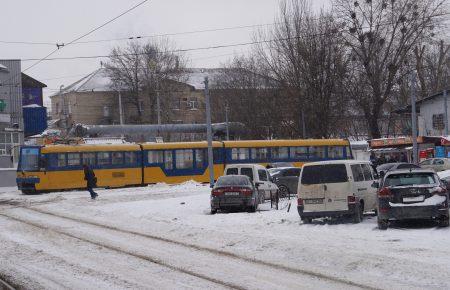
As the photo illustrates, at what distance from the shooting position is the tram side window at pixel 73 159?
4175 cm

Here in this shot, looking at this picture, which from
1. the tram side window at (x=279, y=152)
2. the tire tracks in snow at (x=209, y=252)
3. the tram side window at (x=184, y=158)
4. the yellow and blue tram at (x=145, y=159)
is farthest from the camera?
the tram side window at (x=279, y=152)

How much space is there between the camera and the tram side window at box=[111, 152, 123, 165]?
43500mm

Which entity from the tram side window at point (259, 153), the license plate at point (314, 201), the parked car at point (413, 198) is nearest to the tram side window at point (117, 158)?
the tram side window at point (259, 153)

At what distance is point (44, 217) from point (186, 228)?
750 cm

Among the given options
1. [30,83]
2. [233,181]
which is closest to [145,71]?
[30,83]

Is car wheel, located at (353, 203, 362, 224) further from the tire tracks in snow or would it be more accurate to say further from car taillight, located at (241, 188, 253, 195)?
car taillight, located at (241, 188, 253, 195)

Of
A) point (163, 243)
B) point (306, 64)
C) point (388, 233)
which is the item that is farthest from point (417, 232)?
point (306, 64)

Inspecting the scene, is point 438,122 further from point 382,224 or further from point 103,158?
point 382,224

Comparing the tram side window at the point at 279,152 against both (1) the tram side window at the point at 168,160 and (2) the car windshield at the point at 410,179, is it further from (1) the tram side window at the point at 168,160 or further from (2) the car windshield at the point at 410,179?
(2) the car windshield at the point at 410,179

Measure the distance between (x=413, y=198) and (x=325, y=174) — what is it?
126 inches

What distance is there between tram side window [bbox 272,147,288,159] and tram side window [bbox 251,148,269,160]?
573 millimetres

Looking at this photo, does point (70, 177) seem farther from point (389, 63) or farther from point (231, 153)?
point (389, 63)

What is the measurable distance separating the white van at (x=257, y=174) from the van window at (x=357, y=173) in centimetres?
742

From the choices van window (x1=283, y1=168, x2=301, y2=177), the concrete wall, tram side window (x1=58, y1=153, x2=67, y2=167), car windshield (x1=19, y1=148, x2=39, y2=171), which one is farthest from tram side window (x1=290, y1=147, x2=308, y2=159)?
the concrete wall
